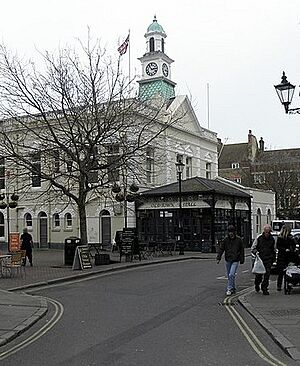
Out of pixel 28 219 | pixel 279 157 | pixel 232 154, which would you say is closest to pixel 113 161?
pixel 28 219

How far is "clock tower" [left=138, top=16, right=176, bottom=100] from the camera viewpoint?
176 ft

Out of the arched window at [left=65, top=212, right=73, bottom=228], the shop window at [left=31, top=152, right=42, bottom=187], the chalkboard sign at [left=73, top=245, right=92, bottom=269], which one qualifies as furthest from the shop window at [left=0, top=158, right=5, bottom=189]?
the chalkboard sign at [left=73, top=245, right=92, bottom=269]

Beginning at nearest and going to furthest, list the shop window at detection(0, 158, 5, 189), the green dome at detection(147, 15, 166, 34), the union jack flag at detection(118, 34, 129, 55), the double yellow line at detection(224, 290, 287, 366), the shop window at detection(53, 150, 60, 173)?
the double yellow line at detection(224, 290, 287, 366)
the shop window at detection(53, 150, 60, 173)
the union jack flag at detection(118, 34, 129, 55)
the shop window at detection(0, 158, 5, 189)
the green dome at detection(147, 15, 166, 34)

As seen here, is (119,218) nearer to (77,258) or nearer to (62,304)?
(77,258)

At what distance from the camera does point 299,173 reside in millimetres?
66125

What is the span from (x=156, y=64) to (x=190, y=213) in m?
16.9

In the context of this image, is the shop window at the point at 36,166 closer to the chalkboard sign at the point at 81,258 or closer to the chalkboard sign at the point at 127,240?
the chalkboard sign at the point at 81,258

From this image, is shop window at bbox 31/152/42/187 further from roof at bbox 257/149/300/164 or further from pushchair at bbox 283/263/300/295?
roof at bbox 257/149/300/164

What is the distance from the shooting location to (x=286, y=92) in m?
16.0

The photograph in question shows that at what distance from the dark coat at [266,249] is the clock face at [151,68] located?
39.7m

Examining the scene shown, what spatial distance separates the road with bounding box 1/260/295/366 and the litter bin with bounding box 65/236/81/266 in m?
7.76

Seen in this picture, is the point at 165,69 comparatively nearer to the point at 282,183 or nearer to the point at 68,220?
the point at 68,220

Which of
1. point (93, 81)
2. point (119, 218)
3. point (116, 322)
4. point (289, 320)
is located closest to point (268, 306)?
point (289, 320)

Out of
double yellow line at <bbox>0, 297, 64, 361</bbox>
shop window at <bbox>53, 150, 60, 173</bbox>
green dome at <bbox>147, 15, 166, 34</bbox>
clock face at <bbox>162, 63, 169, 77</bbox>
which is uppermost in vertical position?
green dome at <bbox>147, 15, 166, 34</bbox>
